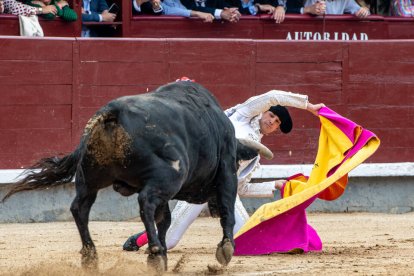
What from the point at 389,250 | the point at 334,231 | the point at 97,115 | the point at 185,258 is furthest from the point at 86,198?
the point at 334,231

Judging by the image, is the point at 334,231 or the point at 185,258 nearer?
the point at 185,258

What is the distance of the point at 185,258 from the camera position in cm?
771

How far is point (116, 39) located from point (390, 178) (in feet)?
9.13

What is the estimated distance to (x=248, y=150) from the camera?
7242mm

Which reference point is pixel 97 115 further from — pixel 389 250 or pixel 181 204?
pixel 389 250

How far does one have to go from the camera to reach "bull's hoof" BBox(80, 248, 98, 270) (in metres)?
6.29

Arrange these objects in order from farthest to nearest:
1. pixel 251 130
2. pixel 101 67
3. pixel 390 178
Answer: pixel 390 178 < pixel 101 67 < pixel 251 130

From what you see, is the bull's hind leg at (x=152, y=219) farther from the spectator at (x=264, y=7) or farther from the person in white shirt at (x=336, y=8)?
the person in white shirt at (x=336, y=8)

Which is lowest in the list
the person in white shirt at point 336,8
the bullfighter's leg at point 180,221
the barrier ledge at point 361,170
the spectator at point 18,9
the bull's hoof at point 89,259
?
the barrier ledge at point 361,170

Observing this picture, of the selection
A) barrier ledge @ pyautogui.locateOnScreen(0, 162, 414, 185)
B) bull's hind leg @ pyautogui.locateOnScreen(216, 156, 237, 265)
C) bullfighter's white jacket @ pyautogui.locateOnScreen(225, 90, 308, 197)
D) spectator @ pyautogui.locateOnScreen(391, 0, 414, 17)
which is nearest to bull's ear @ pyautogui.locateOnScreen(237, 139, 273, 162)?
bull's hind leg @ pyautogui.locateOnScreen(216, 156, 237, 265)

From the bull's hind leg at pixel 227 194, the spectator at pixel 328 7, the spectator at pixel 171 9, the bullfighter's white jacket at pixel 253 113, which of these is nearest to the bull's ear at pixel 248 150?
the bull's hind leg at pixel 227 194

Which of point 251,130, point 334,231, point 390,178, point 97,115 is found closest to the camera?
point 97,115

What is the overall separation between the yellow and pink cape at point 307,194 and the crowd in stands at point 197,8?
117 inches

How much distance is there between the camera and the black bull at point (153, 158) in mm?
5934
